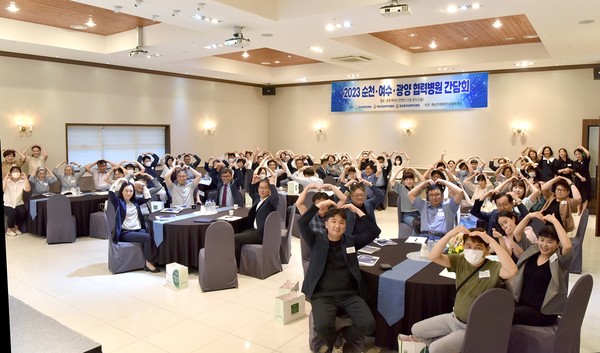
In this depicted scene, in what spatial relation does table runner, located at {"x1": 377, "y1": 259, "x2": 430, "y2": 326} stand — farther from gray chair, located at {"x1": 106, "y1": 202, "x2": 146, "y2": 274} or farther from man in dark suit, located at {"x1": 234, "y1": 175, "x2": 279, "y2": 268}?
gray chair, located at {"x1": 106, "y1": 202, "x2": 146, "y2": 274}

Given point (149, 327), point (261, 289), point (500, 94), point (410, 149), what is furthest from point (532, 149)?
point (149, 327)

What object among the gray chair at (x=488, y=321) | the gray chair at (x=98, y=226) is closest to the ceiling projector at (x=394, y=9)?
the gray chair at (x=488, y=321)

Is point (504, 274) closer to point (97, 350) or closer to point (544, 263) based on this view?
point (544, 263)

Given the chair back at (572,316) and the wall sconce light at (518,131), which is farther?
the wall sconce light at (518,131)

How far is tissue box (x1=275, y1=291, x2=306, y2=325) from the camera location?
5121 millimetres

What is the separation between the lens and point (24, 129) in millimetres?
11484

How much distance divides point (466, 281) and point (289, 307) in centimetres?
211

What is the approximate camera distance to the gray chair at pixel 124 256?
697 cm

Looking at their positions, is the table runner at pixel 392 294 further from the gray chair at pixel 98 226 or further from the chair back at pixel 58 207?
the chair back at pixel 58 207

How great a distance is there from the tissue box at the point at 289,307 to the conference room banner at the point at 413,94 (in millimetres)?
11513

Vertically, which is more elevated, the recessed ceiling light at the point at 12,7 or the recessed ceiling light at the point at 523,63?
the recessed ceiling light at the point at 12,7

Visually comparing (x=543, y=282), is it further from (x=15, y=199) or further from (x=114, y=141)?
(x=114, y=141)

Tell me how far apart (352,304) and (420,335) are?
0.68 meters

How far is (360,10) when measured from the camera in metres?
7.00
